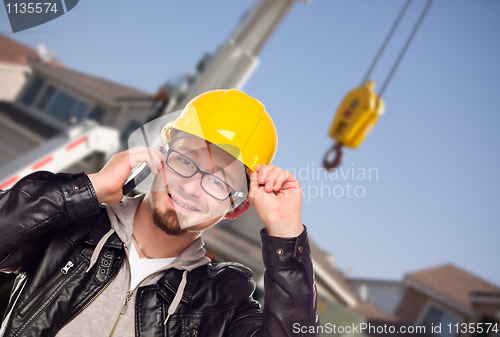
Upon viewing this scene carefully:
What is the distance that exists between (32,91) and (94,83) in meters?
2.80

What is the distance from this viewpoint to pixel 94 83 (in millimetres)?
18969

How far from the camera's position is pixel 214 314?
6.70ft

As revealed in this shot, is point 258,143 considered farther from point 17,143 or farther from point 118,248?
point 17,143

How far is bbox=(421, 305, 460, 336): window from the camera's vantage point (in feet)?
52.1

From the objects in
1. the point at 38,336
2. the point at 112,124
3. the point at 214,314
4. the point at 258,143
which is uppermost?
the point at 258,143

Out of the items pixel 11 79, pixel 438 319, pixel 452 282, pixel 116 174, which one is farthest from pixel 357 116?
pixel 11 79

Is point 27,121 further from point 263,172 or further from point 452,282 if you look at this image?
point 452,282

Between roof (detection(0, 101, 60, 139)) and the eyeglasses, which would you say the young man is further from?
roof (detection(0, 101, 60, 139))

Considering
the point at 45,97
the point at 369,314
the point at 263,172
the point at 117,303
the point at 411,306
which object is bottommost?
the point at 369,314

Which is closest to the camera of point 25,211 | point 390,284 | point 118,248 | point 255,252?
point 25,211

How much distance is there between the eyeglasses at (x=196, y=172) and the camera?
6.59ft

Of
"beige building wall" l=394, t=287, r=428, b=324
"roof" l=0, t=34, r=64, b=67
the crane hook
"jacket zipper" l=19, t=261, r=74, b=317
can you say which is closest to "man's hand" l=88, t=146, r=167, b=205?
"jacket zipper" l=19, t=261, r=74, b=317

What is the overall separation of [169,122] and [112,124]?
16604 mm

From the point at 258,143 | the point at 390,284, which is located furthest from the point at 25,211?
the point at 390,284
